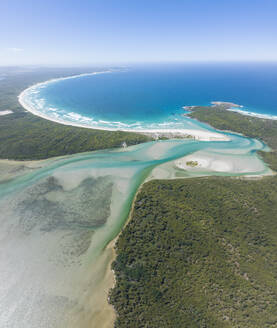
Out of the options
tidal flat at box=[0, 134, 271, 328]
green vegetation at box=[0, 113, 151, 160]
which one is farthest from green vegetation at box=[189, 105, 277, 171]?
green vegetation at box=[0, 113, 151, 160]

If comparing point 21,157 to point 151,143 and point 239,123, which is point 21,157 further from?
point 239,123

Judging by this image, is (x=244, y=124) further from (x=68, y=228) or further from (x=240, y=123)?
(x=68, y=228)

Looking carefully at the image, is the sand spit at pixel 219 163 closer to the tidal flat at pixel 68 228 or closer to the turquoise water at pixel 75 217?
the turquoise water at pixel 75 217

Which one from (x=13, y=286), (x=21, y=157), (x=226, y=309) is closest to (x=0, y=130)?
(x=21, y=157)

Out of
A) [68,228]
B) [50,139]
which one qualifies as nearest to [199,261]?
[68,228]

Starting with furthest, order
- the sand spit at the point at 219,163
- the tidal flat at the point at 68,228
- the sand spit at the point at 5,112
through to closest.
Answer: the sand spit at the point at 5,112 → the sand spit at the point at 219,163 → the tidal flat at the point at 68,228

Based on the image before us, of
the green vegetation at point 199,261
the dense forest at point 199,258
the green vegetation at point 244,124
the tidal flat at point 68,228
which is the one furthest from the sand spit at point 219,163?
the green vegetation at point 199,261

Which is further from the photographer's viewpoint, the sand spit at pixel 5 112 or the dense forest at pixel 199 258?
the sand spit at pixel 5 112
